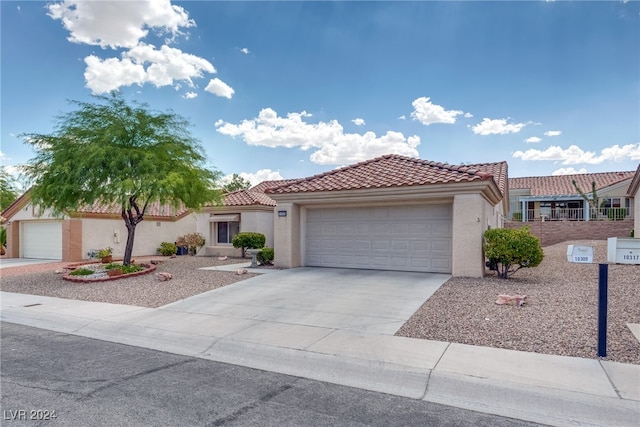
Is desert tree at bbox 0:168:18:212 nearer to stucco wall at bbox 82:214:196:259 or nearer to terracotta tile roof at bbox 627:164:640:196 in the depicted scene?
stucco wall at bbox 82:214:196:259

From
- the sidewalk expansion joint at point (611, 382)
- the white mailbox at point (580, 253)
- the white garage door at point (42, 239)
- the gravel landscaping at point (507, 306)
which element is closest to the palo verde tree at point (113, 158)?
the gravel landscaping at point (507, 306)

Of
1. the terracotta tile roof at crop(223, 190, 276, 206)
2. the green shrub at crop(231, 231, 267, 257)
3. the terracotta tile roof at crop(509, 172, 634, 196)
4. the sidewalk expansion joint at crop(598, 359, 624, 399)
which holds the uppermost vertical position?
the terracotta tile roof at crop(509, 172, 634, 196)

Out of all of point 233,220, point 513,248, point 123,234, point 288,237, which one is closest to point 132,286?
point 288,237

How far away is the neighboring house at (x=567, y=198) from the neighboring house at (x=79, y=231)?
2629 cm

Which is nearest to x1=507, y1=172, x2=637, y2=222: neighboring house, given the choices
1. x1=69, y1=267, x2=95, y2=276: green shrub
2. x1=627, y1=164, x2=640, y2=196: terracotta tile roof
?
x1=627, y1=164, x2=640, y2=196: terracotta tile roof

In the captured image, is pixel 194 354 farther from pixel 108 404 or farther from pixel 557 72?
pixel 557 72

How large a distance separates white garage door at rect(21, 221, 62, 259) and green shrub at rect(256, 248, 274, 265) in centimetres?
1302

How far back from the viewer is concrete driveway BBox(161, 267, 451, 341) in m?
7.66

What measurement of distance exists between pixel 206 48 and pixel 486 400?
16966mm

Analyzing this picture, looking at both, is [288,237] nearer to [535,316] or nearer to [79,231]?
[535,316]

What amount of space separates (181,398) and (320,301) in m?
5.23

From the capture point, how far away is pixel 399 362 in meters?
5.63

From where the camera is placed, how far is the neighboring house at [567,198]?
31.2m

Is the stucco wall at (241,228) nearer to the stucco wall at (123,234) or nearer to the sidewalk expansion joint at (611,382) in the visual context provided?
the stucco wall at (123,234)
